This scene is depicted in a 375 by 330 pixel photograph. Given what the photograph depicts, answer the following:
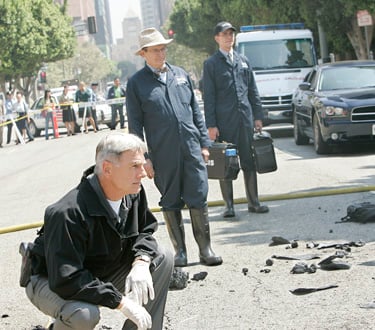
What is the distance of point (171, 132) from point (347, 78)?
445 inches

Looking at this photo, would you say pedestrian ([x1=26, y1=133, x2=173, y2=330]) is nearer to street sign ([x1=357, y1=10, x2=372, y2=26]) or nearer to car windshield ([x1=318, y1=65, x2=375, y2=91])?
car windshield ([x1=318, y1=65, x2=375, y2=91])

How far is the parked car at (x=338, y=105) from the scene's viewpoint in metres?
17.6

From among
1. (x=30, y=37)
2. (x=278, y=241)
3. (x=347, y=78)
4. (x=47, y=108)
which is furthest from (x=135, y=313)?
(x=30, y=37)

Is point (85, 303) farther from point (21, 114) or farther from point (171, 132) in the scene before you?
point (21, 114)

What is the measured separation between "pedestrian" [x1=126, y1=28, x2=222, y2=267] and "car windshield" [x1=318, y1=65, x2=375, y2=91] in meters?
10.8

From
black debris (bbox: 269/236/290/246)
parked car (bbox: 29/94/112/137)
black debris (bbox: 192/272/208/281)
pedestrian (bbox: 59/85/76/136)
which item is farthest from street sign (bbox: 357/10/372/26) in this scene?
black debris (bbox: 192/272/208/281)

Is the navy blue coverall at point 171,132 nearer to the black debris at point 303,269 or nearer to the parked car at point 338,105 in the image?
the black debris at point 303,269

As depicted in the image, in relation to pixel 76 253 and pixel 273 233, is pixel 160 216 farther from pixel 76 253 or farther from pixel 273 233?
pixel 76 253

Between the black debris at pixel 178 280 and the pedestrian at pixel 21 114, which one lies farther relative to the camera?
the pedestrian at pixel 21 114

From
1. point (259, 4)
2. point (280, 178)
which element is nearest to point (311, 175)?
point (280, 178)

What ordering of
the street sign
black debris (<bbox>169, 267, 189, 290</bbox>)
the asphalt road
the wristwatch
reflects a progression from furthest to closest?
the street sign < black debris (<bbox>169, 267, 189, 290</bbox>) < the asphalt road < the wristwatch

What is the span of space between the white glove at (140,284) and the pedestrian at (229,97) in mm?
5590

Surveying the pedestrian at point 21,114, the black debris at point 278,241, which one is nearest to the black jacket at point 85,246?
the black debris at point 278,241

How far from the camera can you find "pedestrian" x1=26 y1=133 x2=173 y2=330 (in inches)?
189
